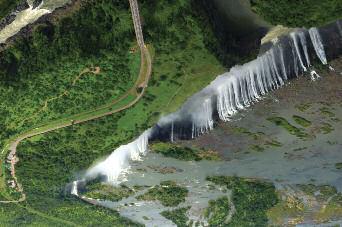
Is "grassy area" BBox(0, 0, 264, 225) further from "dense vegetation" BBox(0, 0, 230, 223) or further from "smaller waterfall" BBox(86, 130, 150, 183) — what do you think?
"smaller waterfall" BBox(86, 130, 150, 183)

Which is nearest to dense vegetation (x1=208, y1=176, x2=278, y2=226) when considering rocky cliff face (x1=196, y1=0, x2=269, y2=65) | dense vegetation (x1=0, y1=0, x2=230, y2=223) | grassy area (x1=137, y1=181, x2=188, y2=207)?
grassy area (x1=137, y1=181, x2=188, y2=207)

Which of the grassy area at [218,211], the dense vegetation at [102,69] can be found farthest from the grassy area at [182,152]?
the grassy area at [218,211]

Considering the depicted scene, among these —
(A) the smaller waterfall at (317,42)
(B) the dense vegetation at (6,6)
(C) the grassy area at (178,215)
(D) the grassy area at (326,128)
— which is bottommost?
(C) the grassy area at (178,215)

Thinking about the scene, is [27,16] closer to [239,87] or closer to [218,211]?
[239,87]

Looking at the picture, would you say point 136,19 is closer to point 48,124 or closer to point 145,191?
point 48,124

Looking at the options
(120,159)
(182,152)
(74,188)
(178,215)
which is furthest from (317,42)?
(74,188)

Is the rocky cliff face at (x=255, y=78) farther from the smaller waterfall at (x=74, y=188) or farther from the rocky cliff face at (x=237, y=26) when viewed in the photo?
the smaller waterfall at (x=74, y=188)
